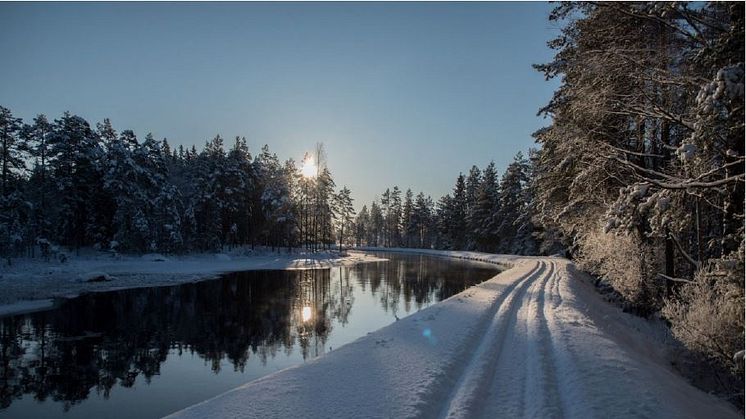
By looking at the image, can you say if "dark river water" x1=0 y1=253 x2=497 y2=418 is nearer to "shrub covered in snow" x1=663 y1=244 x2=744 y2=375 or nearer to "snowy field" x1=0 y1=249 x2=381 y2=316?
"snowy field" x1=0 y1=249 x2=381 y2=316

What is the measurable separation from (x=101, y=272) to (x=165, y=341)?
18759mm

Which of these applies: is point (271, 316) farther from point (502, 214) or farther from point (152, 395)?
point (502, 214)

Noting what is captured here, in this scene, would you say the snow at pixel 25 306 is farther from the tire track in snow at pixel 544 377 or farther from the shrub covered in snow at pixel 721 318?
the shrub covered in snow at pixel 721 318

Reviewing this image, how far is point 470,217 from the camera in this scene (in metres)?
72.4

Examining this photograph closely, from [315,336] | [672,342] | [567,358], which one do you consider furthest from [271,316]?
[672,342]

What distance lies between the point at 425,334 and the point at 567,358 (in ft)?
12.1

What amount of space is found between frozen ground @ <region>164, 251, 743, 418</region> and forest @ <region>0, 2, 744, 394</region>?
1365 mm

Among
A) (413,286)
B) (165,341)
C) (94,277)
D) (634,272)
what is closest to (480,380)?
(165,341)

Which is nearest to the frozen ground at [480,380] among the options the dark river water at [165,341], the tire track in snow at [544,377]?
the tire track in snow at [544,377]

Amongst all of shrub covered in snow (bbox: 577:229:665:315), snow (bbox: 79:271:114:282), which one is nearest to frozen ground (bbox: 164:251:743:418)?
shrub covered in snow (bbox: 577:229:665:315)

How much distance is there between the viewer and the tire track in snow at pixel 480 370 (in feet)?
20.7

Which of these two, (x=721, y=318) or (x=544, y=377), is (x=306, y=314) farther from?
(x=721, y=318)

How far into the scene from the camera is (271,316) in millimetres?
18812

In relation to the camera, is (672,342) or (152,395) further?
(672,342)
